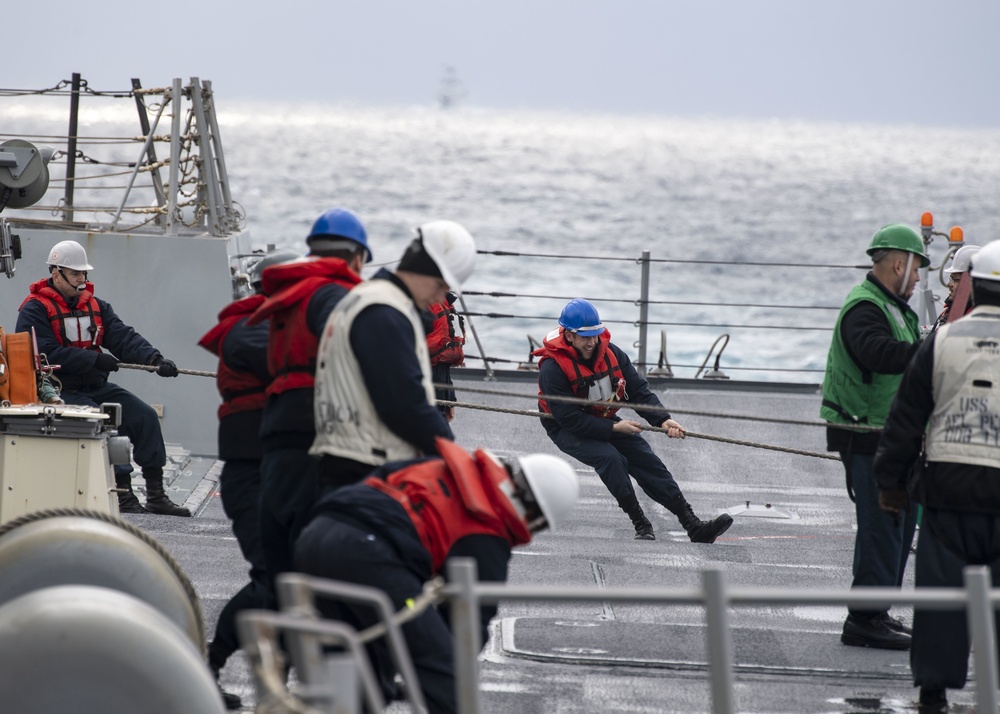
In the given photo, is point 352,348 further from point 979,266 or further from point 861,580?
point 861,580

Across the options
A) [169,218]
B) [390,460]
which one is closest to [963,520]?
[390,460]

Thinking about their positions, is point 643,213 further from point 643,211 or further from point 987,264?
point 987,264

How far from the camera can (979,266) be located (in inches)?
193

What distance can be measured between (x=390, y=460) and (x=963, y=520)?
205cm

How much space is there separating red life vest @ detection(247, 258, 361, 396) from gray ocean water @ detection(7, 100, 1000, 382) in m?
6.91

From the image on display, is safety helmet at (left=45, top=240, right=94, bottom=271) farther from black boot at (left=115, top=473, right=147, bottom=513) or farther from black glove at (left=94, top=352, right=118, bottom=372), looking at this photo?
black boot at (left=115, top=473, right=147, bottom=513)

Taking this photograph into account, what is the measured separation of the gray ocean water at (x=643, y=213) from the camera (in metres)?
31.5

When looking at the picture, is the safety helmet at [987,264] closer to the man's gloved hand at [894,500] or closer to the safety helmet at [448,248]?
the man's gloved hand at [894,500]

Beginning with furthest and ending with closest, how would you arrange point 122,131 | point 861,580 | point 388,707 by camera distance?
point 122,131 → point 861,580 → point 388,707

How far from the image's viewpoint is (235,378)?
513cm

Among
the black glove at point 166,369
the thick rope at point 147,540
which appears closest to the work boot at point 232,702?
the thick rope at point 147,540

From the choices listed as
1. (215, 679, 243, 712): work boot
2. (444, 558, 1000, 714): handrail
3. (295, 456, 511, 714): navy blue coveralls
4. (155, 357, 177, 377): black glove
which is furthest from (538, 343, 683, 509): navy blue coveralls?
(444, 558, 1000, 714): handrail

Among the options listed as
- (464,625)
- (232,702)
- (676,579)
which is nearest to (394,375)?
(464,625)

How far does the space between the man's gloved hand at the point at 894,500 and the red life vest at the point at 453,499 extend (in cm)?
182
